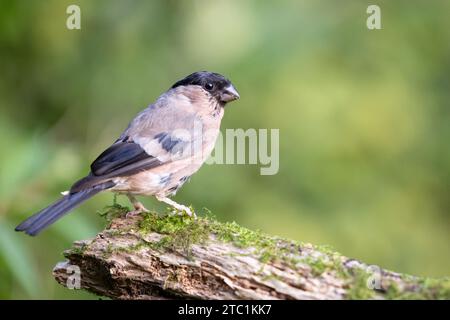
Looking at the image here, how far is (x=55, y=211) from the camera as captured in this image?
14.2 ft

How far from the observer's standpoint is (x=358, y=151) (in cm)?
733

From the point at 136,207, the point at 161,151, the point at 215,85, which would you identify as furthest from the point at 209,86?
the point at 136,207

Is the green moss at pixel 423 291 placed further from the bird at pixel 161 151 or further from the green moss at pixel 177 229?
the bird at pixel 161 151

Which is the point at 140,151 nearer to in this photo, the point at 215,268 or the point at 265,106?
the point at 215,268

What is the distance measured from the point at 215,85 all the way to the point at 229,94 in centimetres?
13

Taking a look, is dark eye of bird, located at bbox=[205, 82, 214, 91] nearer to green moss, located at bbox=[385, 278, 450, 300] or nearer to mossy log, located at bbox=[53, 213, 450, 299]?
mossy log, located at bbox=[53, 213, 450, 299]

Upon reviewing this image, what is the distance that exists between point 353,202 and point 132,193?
3.08 m

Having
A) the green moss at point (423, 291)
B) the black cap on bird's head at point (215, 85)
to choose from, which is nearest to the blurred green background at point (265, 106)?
the black cap on bird's head at point (215, 85)

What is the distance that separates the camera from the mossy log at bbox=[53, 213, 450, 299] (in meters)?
3.62

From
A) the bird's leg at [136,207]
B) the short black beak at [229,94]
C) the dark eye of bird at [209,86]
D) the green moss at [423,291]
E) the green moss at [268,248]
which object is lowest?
the green moss at [423,291]

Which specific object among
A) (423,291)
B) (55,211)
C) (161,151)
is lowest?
(423,291)

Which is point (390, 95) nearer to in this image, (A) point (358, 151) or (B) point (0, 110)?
(A) point (358, 151)

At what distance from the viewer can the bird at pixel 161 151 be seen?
4523 millimetres

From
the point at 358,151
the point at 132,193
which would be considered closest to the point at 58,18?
the point at 132,193
